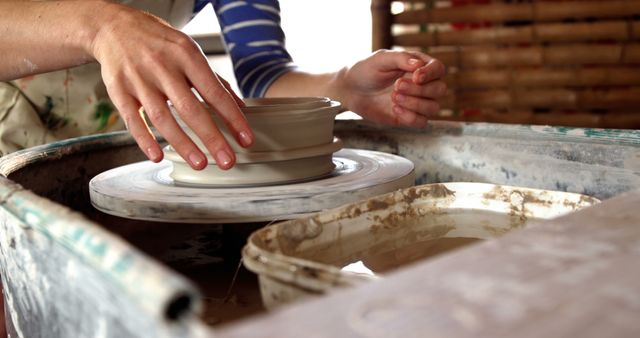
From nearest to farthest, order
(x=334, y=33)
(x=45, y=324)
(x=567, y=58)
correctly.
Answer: (x=45, y=324)
(x=567, y=58)
(x=334, y=33)

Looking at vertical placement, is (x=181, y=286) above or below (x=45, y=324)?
above

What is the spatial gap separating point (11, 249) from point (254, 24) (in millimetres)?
1122

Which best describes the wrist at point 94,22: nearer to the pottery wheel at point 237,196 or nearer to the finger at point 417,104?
the pottery wheel at point 237,196

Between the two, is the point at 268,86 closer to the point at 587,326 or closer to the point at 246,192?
the point at 246,192

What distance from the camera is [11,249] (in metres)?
0.74

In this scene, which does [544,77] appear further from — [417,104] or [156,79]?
[156,79]

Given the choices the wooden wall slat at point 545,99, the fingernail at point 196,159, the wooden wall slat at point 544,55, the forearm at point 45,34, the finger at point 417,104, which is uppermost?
the forearm at point 45,34

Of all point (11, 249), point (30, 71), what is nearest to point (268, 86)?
point (30, 71)

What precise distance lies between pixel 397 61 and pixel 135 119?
521 millimetres

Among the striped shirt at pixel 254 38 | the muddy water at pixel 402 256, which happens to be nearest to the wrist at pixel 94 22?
the muddy water at pixel 402 256

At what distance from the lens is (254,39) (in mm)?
1771

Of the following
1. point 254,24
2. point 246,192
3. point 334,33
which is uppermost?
point 254,24

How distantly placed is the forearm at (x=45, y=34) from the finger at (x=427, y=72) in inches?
20.0

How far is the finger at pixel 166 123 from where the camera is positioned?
33.1 inches
